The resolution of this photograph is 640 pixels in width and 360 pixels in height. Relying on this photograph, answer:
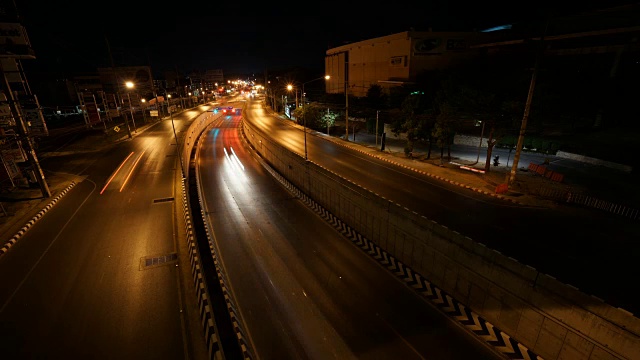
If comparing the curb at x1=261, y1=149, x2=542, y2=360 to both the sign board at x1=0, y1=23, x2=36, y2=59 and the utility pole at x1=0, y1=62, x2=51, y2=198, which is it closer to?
the utility pole at x1=0, y1=62, x2=51, y2=198

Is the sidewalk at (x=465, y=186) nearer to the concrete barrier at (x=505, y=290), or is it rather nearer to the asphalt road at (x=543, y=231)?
the asphalt road at (x=543, y=231)

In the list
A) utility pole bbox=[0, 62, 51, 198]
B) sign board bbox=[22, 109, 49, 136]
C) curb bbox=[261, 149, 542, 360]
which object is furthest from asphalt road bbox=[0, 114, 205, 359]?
sign board bbox=[22, 109, 49, 136]

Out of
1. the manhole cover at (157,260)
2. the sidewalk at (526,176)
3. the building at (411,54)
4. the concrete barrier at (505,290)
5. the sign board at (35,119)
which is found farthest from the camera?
the building at (411,54)

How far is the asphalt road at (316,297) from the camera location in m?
11.1

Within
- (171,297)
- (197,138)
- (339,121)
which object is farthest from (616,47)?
(197,138)

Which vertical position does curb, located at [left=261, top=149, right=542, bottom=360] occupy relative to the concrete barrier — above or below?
below

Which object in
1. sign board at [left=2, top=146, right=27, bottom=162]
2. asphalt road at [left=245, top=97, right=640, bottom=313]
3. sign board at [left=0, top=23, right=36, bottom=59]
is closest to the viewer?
asphalt road at [left=245, top=97, right=640, bottom=313]

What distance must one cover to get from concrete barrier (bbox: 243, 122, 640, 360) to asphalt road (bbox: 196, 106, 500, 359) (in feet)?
4.85

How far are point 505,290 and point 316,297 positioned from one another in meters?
7.99

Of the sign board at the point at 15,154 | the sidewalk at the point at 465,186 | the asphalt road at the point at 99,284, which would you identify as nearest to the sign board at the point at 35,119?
the sign board at the point at 15,154

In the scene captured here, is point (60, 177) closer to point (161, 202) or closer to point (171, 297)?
point (161, 202)

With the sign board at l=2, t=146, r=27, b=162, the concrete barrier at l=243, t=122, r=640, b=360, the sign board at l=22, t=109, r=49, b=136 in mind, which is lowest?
the concrete barrier at l=243, t=122, r=640, b=360

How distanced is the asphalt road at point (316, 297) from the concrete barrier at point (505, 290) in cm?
148

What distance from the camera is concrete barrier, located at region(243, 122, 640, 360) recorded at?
8.74 metres
